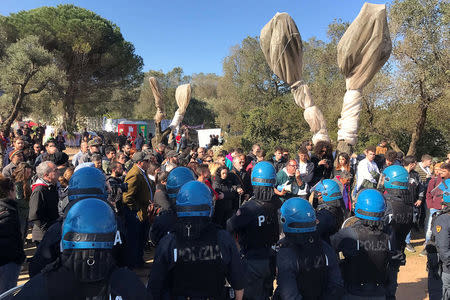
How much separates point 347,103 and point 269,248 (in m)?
6.35

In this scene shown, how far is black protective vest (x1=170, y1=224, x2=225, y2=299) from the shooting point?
7.26 ft

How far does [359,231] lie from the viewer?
2928 mm

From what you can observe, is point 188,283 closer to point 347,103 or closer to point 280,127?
point 347,103

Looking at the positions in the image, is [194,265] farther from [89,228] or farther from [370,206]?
[370,206]

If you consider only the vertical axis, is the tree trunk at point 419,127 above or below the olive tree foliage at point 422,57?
below

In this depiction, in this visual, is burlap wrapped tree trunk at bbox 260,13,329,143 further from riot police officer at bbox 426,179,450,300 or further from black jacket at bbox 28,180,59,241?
black jacket at bbox 28,180,59,241

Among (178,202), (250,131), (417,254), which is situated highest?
(250,131)

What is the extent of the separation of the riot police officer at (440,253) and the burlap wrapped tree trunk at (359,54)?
4.71 m

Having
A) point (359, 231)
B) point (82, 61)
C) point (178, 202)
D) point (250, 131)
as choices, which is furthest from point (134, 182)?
point (82, 61)

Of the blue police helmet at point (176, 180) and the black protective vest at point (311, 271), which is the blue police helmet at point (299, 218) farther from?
the blue police helmet at point (176, 180)

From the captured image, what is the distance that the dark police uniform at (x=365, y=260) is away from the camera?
9.39 ft

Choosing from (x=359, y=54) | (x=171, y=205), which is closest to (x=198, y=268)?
(x=171, y=205)

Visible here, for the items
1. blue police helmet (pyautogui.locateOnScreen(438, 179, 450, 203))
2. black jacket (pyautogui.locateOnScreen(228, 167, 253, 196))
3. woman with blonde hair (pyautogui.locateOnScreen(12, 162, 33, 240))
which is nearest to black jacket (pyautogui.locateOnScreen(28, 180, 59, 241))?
woman with blonde hair (pyautogui.locateOnScreen(12, 162, 33, 240))

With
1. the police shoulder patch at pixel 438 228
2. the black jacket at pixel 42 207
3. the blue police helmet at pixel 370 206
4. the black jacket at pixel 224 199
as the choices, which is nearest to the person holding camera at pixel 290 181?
the black jacket at pixel 224 199
